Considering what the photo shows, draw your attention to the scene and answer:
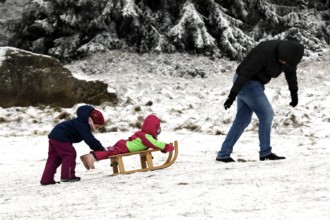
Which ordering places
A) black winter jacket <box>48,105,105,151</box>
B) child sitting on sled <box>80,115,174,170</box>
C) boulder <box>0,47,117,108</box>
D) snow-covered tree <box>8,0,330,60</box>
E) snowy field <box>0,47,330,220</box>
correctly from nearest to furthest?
1. snowy field <box>0,47,330,220</box>
2. black winter jacket <box>48,105,105,151</box>
3. child sitting on sled <box>80,115,174,170</box>
4. boulder <box>0,47,117,108</box>
5. snow-covered tree <box>8,0,330,60</box>

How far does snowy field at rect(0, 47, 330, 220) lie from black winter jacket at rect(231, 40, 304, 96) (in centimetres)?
104

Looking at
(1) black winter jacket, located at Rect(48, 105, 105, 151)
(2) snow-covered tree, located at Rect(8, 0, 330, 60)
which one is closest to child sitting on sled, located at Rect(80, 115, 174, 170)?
(1) black winter jacket, located at Rect(48, 105, 105, 151)

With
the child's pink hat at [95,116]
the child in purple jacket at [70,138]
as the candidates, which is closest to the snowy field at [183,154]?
the child in purple jacket at [70,138]

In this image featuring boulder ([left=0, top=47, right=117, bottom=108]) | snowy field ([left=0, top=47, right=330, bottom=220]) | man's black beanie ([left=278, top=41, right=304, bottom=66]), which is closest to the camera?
snowy field ([left=0, top=47, right=330, bottom=220])

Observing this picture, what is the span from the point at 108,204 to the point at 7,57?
9344 mm

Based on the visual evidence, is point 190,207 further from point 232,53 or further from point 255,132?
point 232,53

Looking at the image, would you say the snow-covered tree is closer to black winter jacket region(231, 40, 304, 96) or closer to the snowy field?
the snowy field

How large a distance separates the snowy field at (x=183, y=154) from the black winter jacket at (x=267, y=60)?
1.04m

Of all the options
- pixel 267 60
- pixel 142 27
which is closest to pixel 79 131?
pixel 267 60

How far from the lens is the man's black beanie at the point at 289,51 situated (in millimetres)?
5867

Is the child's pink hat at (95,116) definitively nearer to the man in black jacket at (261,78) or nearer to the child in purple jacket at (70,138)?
the child in purple jacket at (70,138)

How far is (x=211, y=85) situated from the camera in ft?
43.5

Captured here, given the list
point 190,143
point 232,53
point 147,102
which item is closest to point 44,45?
point 147,102

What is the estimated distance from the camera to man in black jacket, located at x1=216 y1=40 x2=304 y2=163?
5.92 meters
